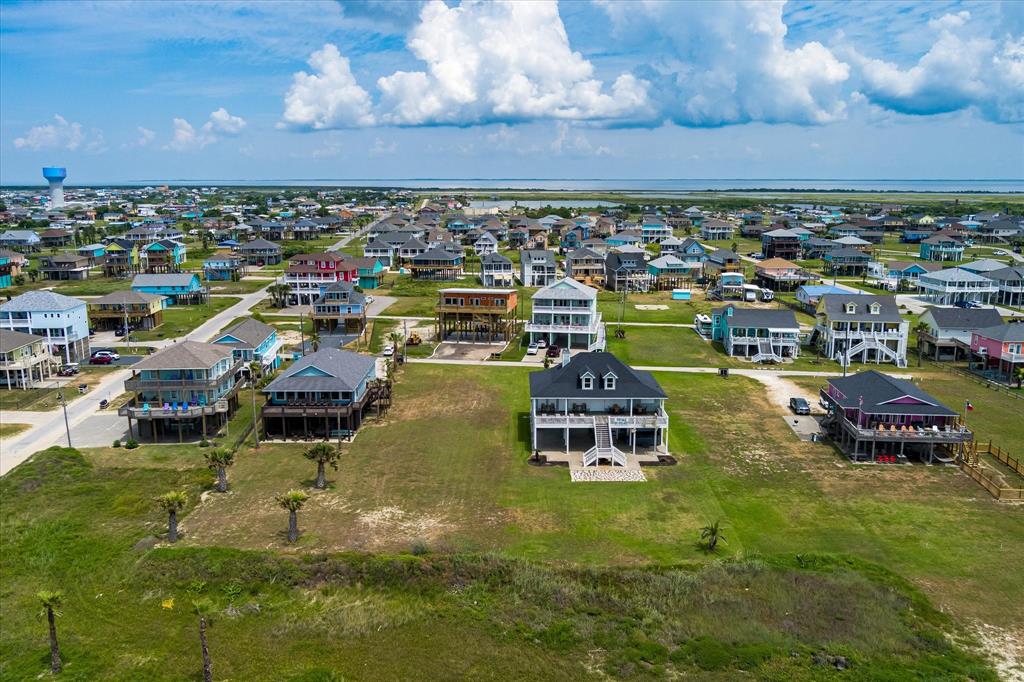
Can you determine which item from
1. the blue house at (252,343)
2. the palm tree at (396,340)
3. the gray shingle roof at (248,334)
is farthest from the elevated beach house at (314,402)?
the palm tree at (396,340)

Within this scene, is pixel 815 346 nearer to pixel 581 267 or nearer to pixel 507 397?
pixel 507 397

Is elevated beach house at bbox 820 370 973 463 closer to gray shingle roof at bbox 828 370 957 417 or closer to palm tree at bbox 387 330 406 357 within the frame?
gray shingle roof at bbox 828 370 957 417

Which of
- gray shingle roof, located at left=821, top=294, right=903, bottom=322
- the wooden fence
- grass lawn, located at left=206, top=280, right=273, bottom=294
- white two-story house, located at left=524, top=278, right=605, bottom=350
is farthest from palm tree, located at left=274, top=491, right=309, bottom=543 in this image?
grass lawn, located at left=206, top=280, right=273, bottom=294

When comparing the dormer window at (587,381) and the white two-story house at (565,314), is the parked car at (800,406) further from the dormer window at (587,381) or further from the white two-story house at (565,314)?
the white two-story house at (565,314)

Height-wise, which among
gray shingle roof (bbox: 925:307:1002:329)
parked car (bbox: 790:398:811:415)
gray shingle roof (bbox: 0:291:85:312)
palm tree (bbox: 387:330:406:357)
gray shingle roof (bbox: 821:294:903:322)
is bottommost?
parked car (bbox: 790:398:811:415)

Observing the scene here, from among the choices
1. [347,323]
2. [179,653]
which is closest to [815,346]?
[347,323]

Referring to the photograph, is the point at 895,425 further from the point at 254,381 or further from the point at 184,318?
the point at 184,318

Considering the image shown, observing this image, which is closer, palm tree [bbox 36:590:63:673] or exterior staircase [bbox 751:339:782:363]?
palm tree [bbox 36:590:63:673]
